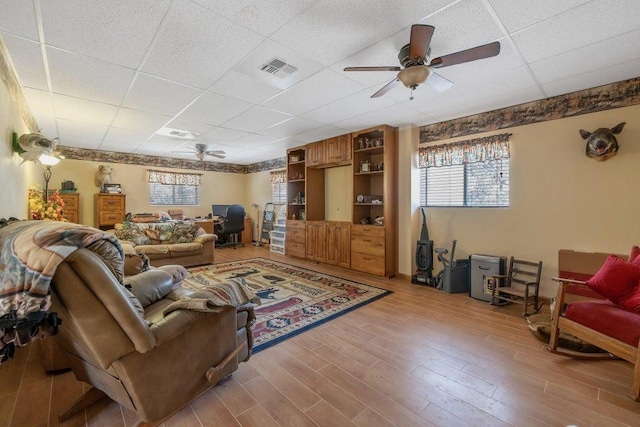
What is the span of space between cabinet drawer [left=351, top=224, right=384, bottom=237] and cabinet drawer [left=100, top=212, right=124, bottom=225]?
18.3 ft

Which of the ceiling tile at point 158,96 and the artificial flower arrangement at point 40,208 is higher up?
the ceiling tile at point 158,96

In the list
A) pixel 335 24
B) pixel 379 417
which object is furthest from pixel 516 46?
pixel 379 417

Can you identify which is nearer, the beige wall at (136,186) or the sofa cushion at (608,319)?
the sofa cushion at (608,319)

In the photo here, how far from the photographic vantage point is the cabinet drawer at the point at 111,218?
626 cm

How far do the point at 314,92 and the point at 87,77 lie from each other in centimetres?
234

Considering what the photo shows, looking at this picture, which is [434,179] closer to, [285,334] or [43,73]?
[285,334]

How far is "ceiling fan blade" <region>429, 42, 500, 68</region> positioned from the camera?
1880 millimetres

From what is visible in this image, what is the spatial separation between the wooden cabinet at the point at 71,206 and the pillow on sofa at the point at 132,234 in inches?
70.8

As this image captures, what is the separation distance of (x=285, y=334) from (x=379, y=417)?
47.0 inches

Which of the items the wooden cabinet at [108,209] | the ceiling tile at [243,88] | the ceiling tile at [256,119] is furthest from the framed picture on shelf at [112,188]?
the ceiling tile at [243,88]

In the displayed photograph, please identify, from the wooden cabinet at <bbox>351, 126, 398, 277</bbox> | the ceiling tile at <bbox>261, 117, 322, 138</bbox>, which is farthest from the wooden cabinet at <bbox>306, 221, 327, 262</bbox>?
the ceiling tile at <bbox>261, 117, 322, 138</bbox>

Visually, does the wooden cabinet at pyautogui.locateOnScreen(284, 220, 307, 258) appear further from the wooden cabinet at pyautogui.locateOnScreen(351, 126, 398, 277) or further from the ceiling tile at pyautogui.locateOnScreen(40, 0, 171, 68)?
the ceiling tile at pyautogui.locateOnScreen(40, 0, 171, 68)

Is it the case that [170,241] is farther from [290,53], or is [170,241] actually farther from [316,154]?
[290,53]

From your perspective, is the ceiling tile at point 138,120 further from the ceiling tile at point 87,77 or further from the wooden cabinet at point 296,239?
the wooden cabinet at point 296,239
